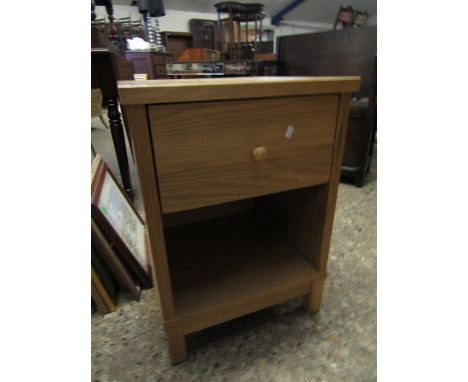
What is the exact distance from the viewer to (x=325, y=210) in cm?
56

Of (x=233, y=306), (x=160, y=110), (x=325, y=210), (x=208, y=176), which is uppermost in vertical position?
(x=160, y=110)

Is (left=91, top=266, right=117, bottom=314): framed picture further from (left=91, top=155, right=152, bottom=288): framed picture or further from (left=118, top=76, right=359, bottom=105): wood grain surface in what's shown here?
(left=118, top=76, right=359, bottom=105): wood grain surface

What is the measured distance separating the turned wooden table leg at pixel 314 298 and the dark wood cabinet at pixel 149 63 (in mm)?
1772

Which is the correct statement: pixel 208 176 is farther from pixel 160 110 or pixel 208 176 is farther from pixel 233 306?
pixel 233 306

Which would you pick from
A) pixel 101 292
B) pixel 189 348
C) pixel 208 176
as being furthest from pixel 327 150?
pixel 101 292

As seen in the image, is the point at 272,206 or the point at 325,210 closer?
the point at 325,210

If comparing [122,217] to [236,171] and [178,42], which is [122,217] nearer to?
[236,171]

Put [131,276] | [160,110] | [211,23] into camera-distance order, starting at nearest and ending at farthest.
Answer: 1. [160,110]
2. [131,276]
3. [211,23]

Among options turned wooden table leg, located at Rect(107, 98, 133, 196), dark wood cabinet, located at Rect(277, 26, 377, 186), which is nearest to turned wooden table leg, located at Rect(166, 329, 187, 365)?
turned wooden table leg, located at Rect(107, 98, 133, 196)

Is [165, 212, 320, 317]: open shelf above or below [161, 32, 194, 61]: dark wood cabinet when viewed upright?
below

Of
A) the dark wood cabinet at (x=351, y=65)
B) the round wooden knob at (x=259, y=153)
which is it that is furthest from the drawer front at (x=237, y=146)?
the dark wood cabinet at (x=351, y=65)

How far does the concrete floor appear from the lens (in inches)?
21.8

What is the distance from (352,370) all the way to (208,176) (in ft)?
1.67

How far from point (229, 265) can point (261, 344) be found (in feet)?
0.62
